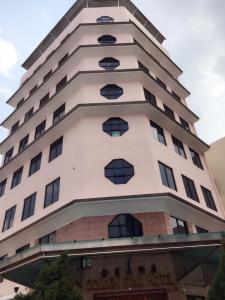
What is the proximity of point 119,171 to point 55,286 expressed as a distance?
7.37m

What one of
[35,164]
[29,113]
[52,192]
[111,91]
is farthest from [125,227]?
[29,113]

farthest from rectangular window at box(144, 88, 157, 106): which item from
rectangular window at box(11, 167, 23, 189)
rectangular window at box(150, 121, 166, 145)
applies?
rectangular window at box(11, 167, 23, 189)

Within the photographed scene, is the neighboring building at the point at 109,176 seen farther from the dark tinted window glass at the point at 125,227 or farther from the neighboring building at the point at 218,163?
the neighboring building at the point at 218,163

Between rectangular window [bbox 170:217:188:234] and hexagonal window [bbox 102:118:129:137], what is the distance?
18.3 ft

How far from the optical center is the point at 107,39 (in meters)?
23.0

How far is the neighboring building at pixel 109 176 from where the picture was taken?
12594 mm

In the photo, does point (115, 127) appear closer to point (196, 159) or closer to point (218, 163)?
point (196, 159)

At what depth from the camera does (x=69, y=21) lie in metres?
26.8

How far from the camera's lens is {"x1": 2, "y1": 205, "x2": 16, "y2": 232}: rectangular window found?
1949 cm

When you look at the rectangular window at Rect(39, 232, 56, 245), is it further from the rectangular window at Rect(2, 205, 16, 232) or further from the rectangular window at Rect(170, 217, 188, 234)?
the rectangular window at Rect(170, 217, 188, 234)

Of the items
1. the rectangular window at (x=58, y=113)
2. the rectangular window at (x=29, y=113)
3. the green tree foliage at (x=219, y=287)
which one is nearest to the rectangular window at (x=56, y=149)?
the rectangular window at (x=58, y=113)

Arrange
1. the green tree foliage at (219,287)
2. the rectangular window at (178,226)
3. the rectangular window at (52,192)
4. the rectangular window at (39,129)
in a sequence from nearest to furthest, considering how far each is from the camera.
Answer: the green tree foliage at (219,287) → the rectangular window at (178,226) → the rectangular window at (52,192) → the rectangular window at (39,129)

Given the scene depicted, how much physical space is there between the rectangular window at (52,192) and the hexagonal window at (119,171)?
3221 millimetres

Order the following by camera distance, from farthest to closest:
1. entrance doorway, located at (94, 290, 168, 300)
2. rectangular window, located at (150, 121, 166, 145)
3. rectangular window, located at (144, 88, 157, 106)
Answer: rectangular window, located at (144, 88, 157, 106) < rectangular window, located at (150, 121, 166, 145) < entrance doorway, located at (94, 290, 168, 300)
